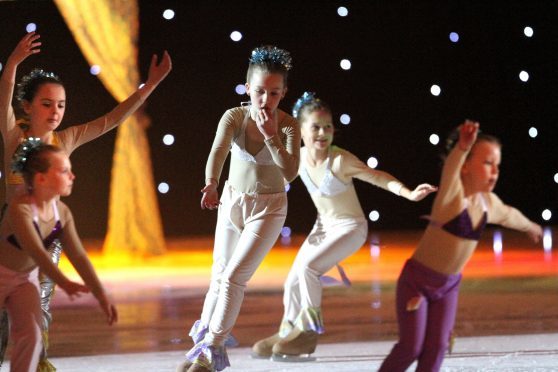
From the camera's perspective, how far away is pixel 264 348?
5082 mm

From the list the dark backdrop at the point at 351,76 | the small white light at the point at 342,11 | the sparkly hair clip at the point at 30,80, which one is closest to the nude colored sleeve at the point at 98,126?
the sparkly hair clip at the point at 30,80

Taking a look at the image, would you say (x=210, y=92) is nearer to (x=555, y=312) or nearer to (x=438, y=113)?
(x=438, y=113)

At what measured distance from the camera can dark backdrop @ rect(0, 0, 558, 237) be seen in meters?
10.7

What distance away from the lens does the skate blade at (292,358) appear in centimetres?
488

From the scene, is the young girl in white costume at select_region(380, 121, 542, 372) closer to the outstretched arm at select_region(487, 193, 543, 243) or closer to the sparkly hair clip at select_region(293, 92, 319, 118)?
the outstretched arm at select_region(487, 193, 543, 243)

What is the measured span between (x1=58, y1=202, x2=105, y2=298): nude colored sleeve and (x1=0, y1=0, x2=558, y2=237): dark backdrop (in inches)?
278

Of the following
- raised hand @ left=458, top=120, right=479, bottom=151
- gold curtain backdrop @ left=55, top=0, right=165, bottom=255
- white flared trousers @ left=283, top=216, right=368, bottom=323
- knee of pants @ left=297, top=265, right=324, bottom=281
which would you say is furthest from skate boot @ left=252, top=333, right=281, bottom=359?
gold curtain backdrop @ left=55, top=0, right=165, bottom=255

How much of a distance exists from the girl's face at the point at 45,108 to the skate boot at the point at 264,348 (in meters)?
1.58

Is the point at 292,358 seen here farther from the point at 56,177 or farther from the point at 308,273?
the point at 56,177

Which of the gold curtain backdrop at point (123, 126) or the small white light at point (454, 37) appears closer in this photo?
the gold curtain backdrop at point (123, 126)

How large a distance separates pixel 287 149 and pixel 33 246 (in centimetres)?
131

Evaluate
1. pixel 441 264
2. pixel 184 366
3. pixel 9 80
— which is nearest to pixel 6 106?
pixel 9 80

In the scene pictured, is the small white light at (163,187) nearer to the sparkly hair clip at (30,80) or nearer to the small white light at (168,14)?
the small white light at (168,14)

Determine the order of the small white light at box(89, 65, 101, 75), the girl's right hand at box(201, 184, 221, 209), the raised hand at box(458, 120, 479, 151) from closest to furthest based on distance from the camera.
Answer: the raised hand at box(458, 120, 479, 151) → the girl's right hand at box(201, 184, 221, 209) → the small white light at box(89, 65, 101, 75)
